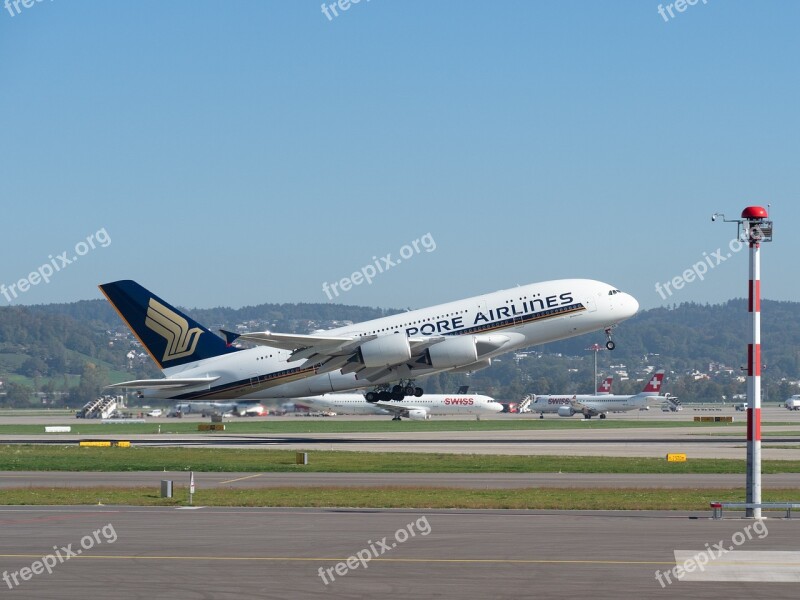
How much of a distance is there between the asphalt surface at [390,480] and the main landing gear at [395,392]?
799 inches

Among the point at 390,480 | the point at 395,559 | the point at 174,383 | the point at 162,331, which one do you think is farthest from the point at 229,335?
the point at 395,559

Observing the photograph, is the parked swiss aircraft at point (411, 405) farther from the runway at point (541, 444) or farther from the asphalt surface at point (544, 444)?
the runway at point (541, 444)

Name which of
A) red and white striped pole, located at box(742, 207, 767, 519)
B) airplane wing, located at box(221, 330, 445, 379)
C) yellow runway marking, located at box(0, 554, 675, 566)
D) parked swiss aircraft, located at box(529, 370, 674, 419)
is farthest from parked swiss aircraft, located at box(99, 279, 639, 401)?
parked swiss aircraft, located at box(529, 370, 674, 419)

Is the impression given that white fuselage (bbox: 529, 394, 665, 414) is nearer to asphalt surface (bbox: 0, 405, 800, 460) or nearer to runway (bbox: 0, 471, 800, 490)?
asphalt surface (bbox: 0, 405, 800, 460)

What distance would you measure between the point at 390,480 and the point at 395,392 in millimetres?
24058

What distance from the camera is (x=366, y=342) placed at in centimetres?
5972

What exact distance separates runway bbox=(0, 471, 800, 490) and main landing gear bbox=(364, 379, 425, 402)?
20.3 metres

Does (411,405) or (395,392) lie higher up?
(395,392)

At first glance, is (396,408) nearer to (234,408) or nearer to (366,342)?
(234,408)

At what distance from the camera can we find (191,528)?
24.8 metres

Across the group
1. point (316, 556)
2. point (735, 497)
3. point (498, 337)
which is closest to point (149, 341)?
point (498, 337)

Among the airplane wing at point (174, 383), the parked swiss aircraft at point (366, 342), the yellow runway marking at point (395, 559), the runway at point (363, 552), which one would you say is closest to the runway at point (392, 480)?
the runway at point (363, 552)

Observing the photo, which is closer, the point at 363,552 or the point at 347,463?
the point at 363,552

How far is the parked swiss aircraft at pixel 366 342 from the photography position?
59.8 m
